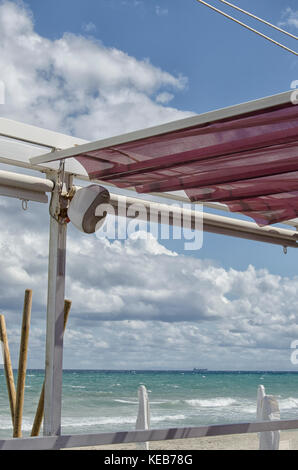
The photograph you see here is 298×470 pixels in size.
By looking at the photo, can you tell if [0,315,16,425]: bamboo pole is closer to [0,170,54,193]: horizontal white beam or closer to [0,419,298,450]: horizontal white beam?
[0,170,54,193]: horizontal white beam

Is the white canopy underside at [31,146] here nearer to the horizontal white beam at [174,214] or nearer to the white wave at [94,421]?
the horizontal white beam at [174,214]

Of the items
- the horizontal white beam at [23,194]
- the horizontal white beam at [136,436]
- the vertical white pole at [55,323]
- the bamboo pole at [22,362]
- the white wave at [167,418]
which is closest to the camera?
the horizontal white beam at [136,436]

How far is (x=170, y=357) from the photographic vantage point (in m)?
38.2

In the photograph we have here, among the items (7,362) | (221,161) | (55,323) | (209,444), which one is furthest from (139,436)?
(7,362)

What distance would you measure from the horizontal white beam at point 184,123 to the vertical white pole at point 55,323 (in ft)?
1.28

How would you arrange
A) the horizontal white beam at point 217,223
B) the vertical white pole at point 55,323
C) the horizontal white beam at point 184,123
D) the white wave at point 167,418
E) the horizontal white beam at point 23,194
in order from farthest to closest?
the white wave at point 167,418 → the horizontal white beam at point 217,223 → the horizontal white beam at point 23,194 → the vertical white pole at point 55,323 → the horizontal white beam at point 184,123

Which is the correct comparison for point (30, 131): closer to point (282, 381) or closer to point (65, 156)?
point (65, 156)

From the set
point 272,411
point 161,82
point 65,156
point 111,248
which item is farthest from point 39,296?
point 65,156

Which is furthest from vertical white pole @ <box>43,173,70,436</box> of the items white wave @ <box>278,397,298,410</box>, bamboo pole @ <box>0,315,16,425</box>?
white wave @ <box>278,397,298,410</box>

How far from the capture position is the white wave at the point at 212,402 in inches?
1108

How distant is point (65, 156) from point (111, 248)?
3698 cm

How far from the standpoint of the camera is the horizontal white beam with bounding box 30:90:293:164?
2273mm

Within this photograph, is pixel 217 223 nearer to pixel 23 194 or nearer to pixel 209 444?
pixel 23 194

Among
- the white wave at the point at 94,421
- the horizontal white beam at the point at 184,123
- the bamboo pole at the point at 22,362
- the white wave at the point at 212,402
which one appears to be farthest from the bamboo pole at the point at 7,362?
the white wave at the point at 212,402
